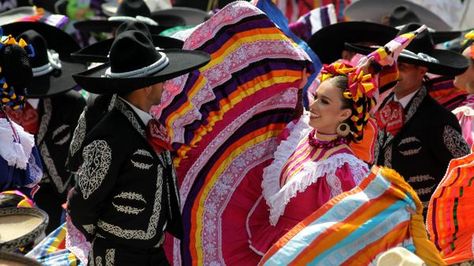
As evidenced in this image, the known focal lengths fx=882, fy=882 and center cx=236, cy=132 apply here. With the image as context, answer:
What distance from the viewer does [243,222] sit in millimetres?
4844

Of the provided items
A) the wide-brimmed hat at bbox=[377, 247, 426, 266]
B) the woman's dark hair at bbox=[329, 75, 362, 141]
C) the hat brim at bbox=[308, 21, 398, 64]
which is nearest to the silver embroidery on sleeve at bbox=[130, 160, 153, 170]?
the woman's dark hair at bbox=[329, 75, 362, 141]

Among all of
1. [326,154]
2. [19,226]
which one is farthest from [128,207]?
[326,154]

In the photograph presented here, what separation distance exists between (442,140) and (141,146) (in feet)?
6.54

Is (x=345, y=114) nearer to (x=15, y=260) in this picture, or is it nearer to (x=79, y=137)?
(x=79, y=137)

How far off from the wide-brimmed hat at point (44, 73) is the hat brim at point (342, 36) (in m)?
1.76

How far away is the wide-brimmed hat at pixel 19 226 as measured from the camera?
11.4 ft

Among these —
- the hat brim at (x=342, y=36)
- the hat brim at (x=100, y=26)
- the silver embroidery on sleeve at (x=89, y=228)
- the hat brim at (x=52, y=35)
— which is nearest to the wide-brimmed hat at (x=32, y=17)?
the hat brim at (x=100, y=26)

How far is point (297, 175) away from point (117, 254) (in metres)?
1.00

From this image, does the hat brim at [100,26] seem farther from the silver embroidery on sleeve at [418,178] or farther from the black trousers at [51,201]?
the silver embroidery on sleeve at [418,178]

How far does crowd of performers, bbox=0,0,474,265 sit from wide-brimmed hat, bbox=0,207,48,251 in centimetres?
2

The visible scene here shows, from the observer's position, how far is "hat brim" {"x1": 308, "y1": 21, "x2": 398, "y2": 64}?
20.4 feet

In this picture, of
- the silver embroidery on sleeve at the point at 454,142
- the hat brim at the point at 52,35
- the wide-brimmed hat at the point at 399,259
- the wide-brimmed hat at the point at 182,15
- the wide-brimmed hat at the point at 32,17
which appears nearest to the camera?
the wide-brimmed hat at the point at 399,259

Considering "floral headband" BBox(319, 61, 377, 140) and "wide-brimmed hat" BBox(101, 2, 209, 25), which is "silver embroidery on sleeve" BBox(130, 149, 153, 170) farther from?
"wide-brimmed hat" BBox(101, 2, 209, 25)

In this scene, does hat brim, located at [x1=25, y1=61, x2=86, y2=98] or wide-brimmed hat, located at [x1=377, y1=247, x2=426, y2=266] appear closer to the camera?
wide-brimmed hat, located at [x1=377, y1=247, x2=426, y2=266]
